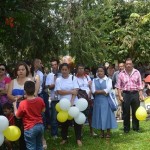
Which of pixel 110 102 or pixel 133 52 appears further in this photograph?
pixel 133 52

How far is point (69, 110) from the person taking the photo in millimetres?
6484

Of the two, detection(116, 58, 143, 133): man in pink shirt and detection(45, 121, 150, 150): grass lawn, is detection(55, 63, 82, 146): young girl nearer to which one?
detection(45, 121, 150, 150): grass lawn

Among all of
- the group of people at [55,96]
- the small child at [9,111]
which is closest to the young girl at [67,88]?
the group of people at [55,96]

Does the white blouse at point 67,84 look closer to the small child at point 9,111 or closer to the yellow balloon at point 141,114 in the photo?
the small child at point 9,111

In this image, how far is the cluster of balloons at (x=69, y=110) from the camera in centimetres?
642

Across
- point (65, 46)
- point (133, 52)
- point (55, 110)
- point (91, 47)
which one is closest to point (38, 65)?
point (55, 110)

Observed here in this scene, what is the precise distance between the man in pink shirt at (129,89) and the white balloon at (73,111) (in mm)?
1933

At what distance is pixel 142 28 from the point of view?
17.1m

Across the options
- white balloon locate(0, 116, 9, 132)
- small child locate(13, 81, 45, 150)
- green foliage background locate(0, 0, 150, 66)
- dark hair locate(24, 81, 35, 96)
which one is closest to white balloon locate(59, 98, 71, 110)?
small child locate(13, 81, 45, 150)

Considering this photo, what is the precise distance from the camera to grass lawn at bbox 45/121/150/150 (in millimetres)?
6730

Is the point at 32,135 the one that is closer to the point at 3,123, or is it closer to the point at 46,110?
the point at 3,123

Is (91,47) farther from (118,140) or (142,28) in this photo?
(118,140)

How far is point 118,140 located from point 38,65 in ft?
7.63

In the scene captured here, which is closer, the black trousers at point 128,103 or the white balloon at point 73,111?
the white balloon at point 73,111
